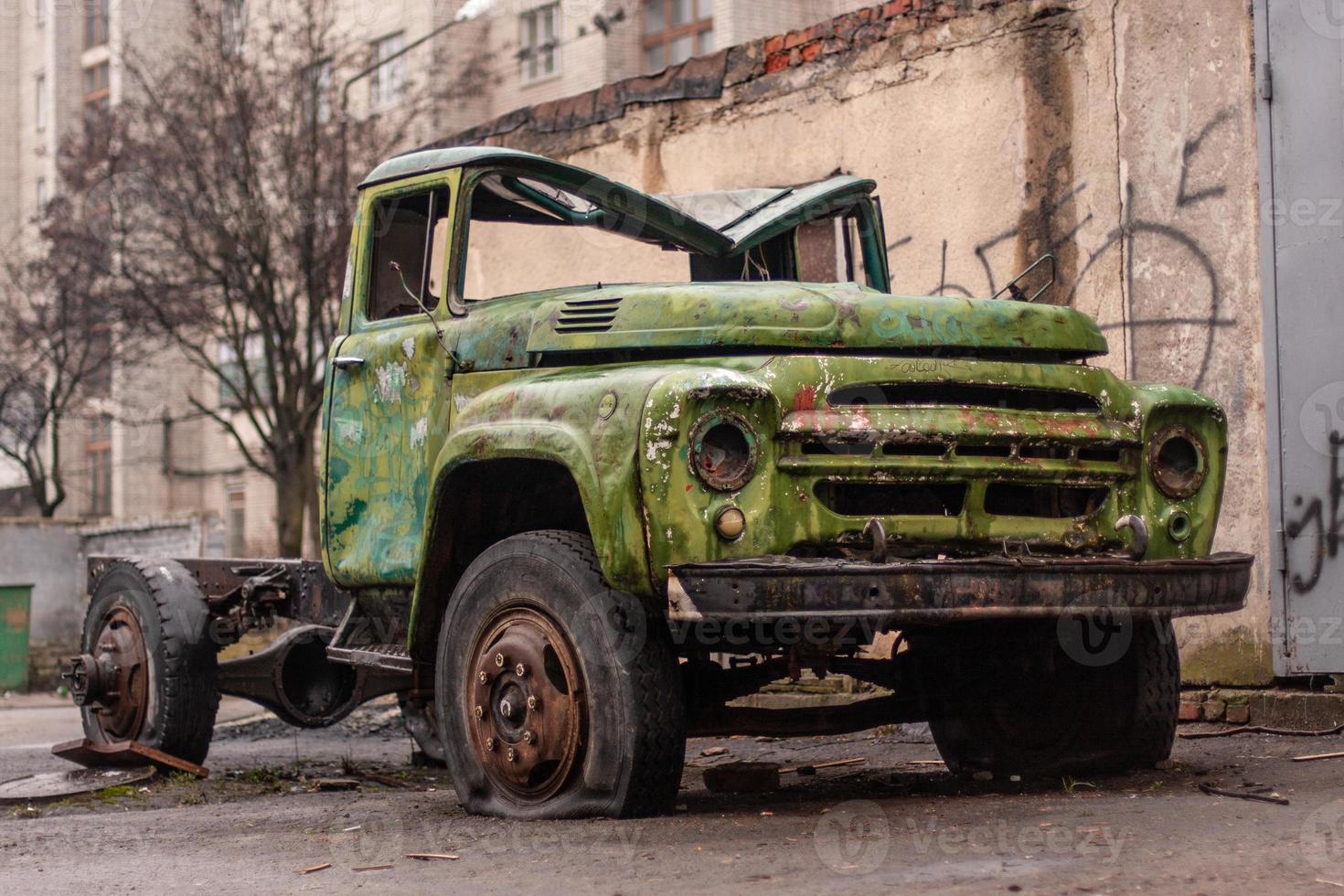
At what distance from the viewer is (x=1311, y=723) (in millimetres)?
7430

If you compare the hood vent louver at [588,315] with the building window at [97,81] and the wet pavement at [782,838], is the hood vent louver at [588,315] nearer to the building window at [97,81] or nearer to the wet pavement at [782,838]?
the wet pavement at [782,838]

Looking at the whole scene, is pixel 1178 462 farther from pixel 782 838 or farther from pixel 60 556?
pixel 60 556

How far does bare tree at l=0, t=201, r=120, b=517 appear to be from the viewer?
29.0 meters

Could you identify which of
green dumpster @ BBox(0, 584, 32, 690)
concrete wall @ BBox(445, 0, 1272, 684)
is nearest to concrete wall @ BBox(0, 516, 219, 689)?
green dumpster @ BBox(0, 584, 32, 690)

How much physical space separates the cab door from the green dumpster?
11650mm

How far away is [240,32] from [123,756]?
63.5 ft

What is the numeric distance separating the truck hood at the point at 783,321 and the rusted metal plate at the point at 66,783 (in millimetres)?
3006

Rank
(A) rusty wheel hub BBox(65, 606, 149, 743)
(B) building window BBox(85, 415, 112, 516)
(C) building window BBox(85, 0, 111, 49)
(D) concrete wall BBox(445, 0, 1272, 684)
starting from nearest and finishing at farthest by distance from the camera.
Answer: (A) rusty wheel hub BBox(65, 606, 149, 743) < (D) concrete wall BBox(445, 0, 1272, 684) < (B) building window BBox(85, 415, 112, 516) < (C) building window BBox(85, 0, 111, 49)

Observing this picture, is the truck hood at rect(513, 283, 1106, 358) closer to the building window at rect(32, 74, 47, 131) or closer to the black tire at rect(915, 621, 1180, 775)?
the black tire at rect(915, 621, 1180, 775)

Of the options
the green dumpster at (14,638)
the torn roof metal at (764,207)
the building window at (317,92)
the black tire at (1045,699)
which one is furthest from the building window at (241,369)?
the black tire at (1045,699)

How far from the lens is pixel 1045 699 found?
247 inches

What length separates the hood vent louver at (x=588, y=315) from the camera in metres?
5.45

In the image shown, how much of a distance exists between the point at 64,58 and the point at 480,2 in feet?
50.4

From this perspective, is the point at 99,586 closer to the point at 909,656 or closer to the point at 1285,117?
the point at 909,656
